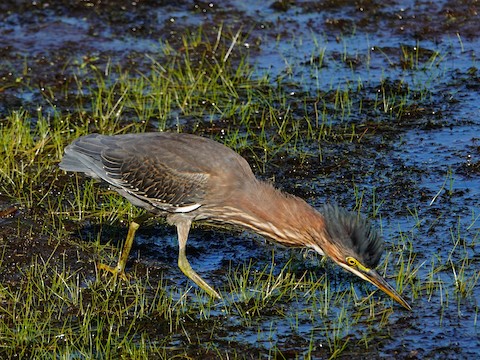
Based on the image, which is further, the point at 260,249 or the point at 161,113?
the point at 161,113

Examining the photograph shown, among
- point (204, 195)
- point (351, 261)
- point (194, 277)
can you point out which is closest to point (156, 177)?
point (204, 195)

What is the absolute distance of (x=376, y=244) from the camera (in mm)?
6496

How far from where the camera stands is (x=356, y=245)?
21.5ft

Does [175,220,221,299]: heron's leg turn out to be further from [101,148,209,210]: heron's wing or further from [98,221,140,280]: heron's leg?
[98,221,140,280]: heron's leg

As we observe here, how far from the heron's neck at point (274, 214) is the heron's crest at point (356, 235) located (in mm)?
226

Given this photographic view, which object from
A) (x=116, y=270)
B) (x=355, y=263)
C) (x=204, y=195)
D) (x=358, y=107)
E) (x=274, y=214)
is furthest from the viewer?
(x=358, y=107)

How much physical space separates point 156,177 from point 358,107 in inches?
123

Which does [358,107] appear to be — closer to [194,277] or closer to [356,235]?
[194,277]

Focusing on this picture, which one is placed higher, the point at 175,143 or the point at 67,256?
the point at 175,143

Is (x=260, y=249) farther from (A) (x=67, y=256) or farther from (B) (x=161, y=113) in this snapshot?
(B) (x=161, y=113)

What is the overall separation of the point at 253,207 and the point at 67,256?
4.85ft

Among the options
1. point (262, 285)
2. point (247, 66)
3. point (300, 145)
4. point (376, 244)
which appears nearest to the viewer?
point (376, 244)

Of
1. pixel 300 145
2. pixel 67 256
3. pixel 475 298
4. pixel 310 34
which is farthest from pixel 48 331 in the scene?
pixel 310 34

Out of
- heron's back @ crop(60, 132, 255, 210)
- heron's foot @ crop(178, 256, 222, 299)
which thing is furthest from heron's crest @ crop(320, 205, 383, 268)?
heron's foot @ crop(178, 256, 222, 299)
